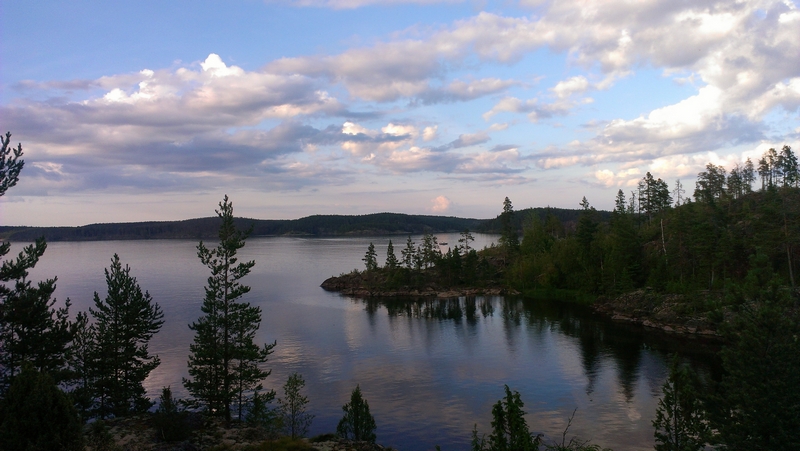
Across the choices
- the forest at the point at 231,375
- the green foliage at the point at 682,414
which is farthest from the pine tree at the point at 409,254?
the green foliage at the point at 682,414

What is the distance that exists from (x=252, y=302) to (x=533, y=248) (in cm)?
5683

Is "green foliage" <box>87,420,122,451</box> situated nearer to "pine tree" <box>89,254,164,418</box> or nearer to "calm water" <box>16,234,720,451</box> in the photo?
"pine tree" <box>89,254,164,418</box>

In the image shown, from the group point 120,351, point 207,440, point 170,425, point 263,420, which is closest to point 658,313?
point 263,420

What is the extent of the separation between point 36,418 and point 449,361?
39.8 meters

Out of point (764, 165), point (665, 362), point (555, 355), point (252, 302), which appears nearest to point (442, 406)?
point (555, 355)

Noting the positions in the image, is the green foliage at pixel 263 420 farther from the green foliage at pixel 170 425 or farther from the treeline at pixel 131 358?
the green foliage at pixel 170 425

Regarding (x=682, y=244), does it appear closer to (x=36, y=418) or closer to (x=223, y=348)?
(x=223, y=348)

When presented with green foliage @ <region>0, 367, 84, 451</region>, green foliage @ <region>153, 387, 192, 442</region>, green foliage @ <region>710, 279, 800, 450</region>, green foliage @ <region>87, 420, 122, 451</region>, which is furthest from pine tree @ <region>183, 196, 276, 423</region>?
green foliage @ <region>710, 279, 800, 450</region>

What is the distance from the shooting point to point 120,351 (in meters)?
31.9

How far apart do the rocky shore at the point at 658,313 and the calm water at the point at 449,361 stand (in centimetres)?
380

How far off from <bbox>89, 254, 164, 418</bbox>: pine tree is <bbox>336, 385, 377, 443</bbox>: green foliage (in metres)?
12.6

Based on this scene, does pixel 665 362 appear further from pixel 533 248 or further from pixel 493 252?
pixel 493 252

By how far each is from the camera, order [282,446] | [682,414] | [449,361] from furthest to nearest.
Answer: [449,361], [282,446], [682,414]

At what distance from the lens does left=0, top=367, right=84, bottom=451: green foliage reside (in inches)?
539
